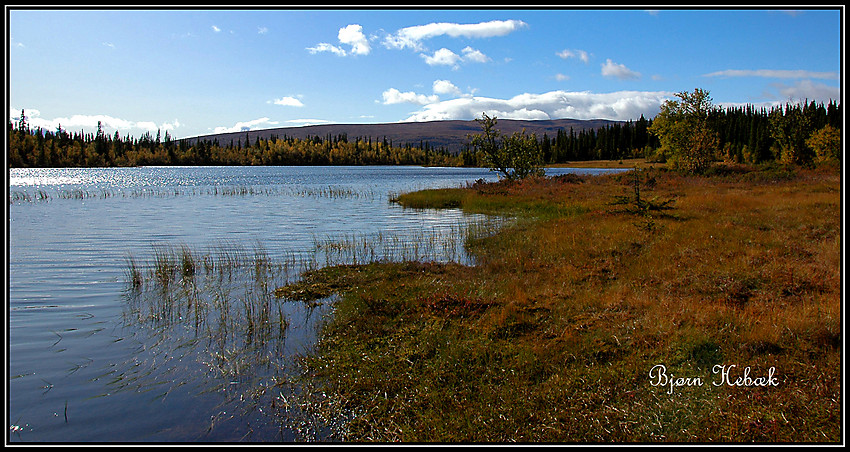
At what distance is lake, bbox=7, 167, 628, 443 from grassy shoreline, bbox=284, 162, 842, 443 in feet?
3.13

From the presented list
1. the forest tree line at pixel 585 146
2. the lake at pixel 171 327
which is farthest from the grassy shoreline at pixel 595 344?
the forest tree line at pixel 585 146

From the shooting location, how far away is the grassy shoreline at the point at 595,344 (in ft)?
19.7

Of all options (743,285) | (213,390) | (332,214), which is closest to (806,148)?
(332,214)

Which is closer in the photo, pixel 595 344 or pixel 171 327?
pixel 595 344

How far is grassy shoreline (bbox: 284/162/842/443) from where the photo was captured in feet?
19.7

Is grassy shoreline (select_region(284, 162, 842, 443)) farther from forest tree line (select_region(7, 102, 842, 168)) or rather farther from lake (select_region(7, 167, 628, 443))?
forest tree line (select_region(7, 102, 842, 168))

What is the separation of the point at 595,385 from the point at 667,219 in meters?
17.9

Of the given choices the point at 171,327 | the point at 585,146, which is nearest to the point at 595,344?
the point at 171,327

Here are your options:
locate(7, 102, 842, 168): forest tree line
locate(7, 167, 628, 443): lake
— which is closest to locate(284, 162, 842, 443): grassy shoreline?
locate(7, 167, 628, 443): lake

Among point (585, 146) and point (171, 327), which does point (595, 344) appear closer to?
point (171, 327)

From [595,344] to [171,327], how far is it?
29.2 ft

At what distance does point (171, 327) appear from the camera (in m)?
10.6

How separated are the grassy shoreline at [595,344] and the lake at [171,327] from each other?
954 mm
